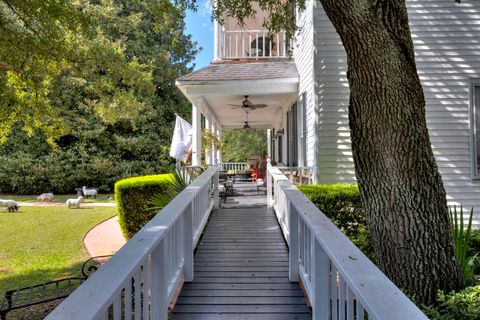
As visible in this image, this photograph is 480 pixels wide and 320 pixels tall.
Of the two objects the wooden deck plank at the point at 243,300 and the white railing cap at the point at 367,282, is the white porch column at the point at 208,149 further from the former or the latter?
the white railing cap at the point at 367,282

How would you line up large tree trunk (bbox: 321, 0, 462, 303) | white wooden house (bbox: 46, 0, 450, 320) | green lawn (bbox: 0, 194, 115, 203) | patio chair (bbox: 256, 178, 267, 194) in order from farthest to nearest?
green lawn (bbox: 0, 194, 115, 203) < patio chair (bbox: 256, 178, 267, 194) < large tree trunk (bbox: 321, 0, 462, 303) < white wooden house (bbox: 46, 0, 450, 320)

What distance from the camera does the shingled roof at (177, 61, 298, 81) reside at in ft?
29.3

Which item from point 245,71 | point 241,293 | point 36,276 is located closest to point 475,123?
point 245,71

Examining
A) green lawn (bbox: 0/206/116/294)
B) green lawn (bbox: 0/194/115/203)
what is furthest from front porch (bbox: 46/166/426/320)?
green lawn (bbox: 0/194/115/203)

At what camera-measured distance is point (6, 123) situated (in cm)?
826

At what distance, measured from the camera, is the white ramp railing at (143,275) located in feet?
4.18

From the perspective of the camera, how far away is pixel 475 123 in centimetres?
750

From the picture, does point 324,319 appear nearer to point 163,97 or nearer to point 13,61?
point 13,61

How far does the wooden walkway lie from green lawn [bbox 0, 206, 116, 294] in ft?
11.9

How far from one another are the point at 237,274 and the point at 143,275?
2043 mm

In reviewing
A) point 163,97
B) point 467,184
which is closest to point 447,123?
point 467,184

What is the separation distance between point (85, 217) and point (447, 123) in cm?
1130

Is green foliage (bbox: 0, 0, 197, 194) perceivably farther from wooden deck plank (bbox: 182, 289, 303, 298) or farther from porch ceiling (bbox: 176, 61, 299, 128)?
wooden deck plank (bbox: 182, 289, 303, 298)

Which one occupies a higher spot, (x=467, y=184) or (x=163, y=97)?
(x=163, y=97)
